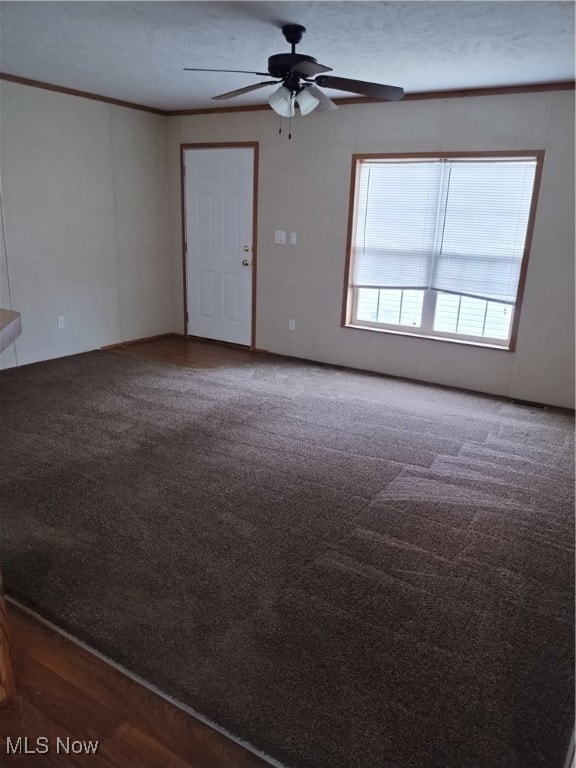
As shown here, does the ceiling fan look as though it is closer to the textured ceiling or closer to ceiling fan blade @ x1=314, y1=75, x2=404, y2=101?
ceiling fan blade @ x1=314, y1=75, x2=404, y2=101

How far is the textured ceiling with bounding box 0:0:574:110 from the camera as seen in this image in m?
2.75

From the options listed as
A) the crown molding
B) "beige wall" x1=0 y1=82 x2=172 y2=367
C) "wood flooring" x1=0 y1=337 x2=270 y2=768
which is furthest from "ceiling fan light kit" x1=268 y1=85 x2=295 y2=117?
"wood flooring" x1=0 y1=337 x2=270 y2=768

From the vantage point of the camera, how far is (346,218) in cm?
520

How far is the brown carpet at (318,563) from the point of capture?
173 cm

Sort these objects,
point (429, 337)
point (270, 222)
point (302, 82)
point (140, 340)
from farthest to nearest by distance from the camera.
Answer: point (140, 340)
point (270, 222)
point (429, 337)
point (302, 82)

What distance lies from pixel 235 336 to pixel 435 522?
391 cm

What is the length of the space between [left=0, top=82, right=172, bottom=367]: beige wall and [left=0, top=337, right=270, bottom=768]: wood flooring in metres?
3.81

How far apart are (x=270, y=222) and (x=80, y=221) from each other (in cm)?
193

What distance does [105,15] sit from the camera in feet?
9.62

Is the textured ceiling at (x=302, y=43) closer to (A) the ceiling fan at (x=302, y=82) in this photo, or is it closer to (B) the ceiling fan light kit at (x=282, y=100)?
(A) the ceiling fan at (x=302, y=82)

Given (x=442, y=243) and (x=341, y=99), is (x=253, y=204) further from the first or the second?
(x=442, y=243)

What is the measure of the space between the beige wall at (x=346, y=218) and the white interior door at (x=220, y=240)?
0.17 metres

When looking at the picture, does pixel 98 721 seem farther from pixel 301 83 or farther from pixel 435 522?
pixel 301 83

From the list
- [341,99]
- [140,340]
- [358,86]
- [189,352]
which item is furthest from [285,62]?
[140,340]
